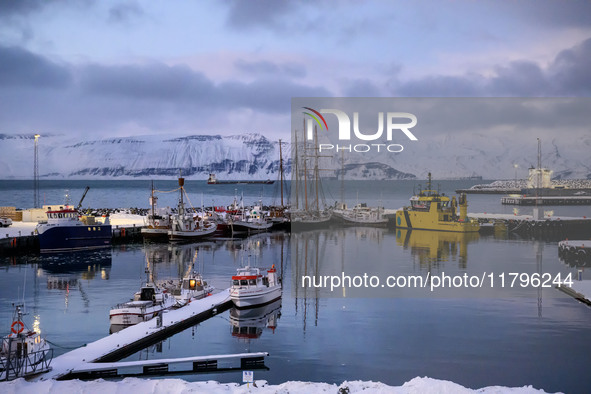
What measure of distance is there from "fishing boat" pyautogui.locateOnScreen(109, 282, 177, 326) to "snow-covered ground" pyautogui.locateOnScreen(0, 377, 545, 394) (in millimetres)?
7395

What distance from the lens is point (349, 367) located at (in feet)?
60.5

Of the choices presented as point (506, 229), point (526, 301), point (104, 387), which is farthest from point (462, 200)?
point (104, 387)

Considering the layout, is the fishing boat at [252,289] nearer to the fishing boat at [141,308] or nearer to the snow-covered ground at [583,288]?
the fishing boat at [141,308]

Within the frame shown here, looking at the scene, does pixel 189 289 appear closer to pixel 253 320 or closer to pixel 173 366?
pixel 253 320

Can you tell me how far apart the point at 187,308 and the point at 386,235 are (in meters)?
38.0

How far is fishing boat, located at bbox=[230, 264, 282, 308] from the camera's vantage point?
2625 cm

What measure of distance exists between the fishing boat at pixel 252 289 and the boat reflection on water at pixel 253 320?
1.01ft

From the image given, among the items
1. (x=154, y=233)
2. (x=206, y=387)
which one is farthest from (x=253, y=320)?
(x=154, y=233)

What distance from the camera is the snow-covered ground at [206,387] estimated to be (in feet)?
45.8

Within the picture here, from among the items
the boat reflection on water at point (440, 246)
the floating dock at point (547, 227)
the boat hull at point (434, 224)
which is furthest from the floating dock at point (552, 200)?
the boat hull at point (434, 224)

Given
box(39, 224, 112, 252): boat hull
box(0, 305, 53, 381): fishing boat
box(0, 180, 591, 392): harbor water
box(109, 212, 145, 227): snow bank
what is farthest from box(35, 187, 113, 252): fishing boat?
box(0, 305, 53, 381): fishing boat

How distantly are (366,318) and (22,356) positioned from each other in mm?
14403

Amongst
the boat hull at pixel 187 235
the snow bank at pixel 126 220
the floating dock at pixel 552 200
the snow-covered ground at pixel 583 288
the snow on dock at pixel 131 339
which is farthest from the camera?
the floating dock at pixel 552 200

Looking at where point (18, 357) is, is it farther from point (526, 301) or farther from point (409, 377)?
point (526, 301)
